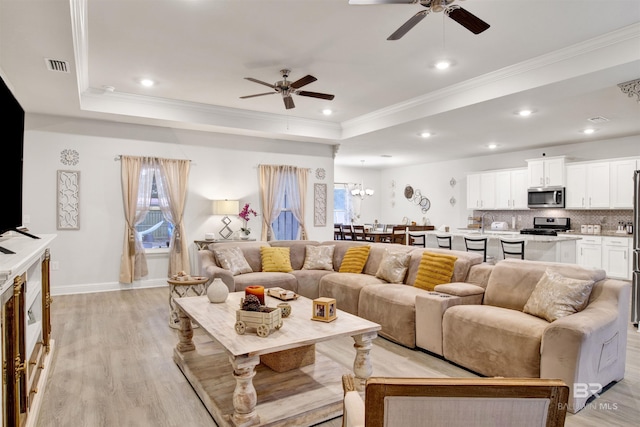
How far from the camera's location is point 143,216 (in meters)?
6.38

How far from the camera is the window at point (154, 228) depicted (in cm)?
656

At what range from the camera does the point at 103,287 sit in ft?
20.1

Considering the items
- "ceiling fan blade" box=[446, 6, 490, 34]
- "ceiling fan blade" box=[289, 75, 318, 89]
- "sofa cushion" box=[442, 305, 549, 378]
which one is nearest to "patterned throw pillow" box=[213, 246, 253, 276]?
"ceiling fan blade" box=[289, 75, 318, 89]

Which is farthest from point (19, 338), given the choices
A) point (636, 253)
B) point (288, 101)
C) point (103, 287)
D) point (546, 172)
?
point (546, 172)

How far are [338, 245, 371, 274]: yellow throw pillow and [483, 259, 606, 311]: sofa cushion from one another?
180 cm

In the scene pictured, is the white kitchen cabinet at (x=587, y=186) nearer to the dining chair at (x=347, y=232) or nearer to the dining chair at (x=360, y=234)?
the dining chair at (x=360, y=234)

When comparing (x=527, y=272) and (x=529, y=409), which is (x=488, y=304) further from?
(x=529, y=409)

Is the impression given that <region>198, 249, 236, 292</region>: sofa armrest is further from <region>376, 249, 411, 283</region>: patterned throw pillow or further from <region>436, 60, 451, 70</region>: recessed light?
<region>436, 60, 451, 70</region>: recessed light

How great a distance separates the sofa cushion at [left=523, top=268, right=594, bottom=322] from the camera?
9.32ft

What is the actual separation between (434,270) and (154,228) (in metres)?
4.76

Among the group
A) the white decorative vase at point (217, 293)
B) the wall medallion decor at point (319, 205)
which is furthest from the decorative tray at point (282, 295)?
the wall medallion decor at point (319, 205)

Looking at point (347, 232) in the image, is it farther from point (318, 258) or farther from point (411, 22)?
point (411, 22)

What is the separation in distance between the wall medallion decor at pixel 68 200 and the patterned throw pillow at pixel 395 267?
466 cm

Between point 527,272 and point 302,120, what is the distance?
Result: 4.92m
